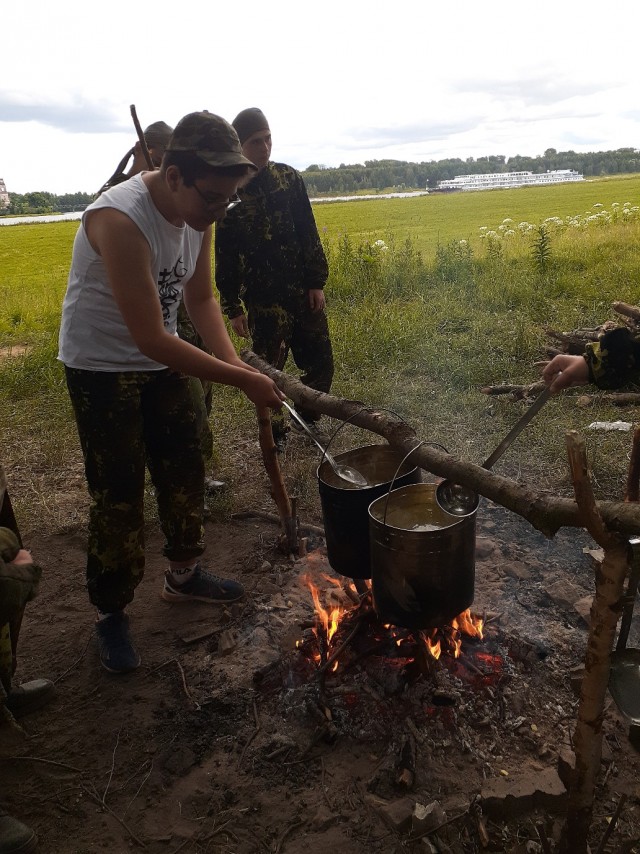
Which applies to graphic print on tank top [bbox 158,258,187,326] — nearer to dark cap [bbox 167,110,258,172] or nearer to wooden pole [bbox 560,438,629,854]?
dark cap [bbox 167,110,258,172]

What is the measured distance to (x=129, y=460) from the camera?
277 cm

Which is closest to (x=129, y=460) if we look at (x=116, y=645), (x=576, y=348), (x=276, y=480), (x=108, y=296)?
(x=108, y=296)

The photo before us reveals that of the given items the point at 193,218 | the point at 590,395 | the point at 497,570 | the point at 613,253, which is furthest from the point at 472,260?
the point at 193,218

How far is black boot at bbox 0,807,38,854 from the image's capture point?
2.10 m

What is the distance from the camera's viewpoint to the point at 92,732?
2.68 m

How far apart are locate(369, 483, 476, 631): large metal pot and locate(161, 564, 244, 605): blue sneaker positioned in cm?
121

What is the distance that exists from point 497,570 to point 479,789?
1419 millimetres

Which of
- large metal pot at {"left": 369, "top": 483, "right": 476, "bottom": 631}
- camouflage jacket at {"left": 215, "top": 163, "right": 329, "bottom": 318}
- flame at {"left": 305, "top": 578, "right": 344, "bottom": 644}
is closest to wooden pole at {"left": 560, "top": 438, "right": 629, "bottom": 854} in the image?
large metal pot at {"left": 369, "top": 483, "right": 476, "bottom": 631}

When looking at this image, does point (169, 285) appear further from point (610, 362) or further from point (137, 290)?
point (610, 362)

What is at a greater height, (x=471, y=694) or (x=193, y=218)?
(x=193, y=218)

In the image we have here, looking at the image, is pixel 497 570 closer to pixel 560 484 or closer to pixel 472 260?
pixel 560 484

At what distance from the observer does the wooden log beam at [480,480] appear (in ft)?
5.49

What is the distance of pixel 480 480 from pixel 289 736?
136cm

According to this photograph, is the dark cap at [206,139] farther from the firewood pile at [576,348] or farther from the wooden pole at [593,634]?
the firewood pile at [576,348]
